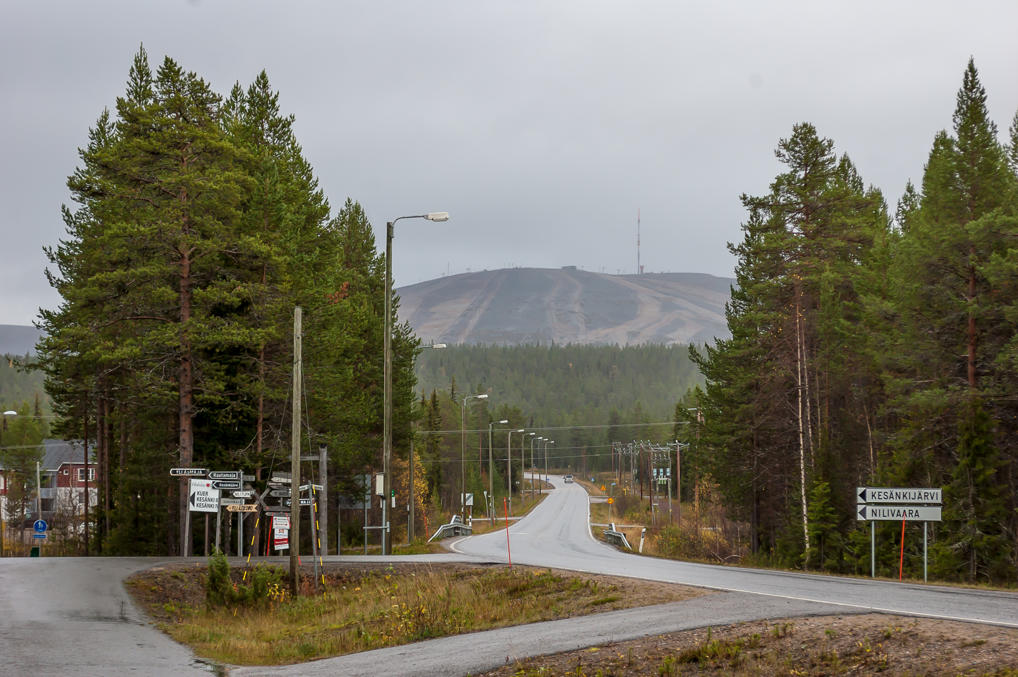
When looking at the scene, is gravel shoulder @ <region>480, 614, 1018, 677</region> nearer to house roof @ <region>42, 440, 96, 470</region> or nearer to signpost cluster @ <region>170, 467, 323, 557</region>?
signpost cluster @ <region>170, 467, 323, 557</region>

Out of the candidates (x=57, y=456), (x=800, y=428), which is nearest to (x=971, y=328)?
(x=800, y=428)

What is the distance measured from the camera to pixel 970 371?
108 feet

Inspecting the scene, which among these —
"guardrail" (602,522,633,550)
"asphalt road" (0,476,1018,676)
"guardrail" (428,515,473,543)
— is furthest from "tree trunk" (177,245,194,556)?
"guardrail" (602,522,633,550)

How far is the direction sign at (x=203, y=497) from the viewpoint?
1088 inches

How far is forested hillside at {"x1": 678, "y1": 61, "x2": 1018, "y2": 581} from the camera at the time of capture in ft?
107

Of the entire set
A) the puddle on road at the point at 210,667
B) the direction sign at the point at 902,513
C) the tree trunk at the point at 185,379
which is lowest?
the puddle on road at the point at 210,667

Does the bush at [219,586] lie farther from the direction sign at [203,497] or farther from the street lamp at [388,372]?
the street lamp at [388,372]

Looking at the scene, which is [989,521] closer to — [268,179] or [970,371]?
[970,371]

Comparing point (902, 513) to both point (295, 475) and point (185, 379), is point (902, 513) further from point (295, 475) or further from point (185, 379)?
point (185, 379)

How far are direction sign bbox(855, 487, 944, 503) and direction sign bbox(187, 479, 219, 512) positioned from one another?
1847cm

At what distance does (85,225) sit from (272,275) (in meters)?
14.7

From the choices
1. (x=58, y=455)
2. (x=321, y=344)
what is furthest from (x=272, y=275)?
(x=58, y=455)

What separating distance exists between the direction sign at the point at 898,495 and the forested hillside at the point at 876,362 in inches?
255

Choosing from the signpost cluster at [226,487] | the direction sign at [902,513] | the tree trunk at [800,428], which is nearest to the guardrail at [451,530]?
the tree trunk at [800,428]
